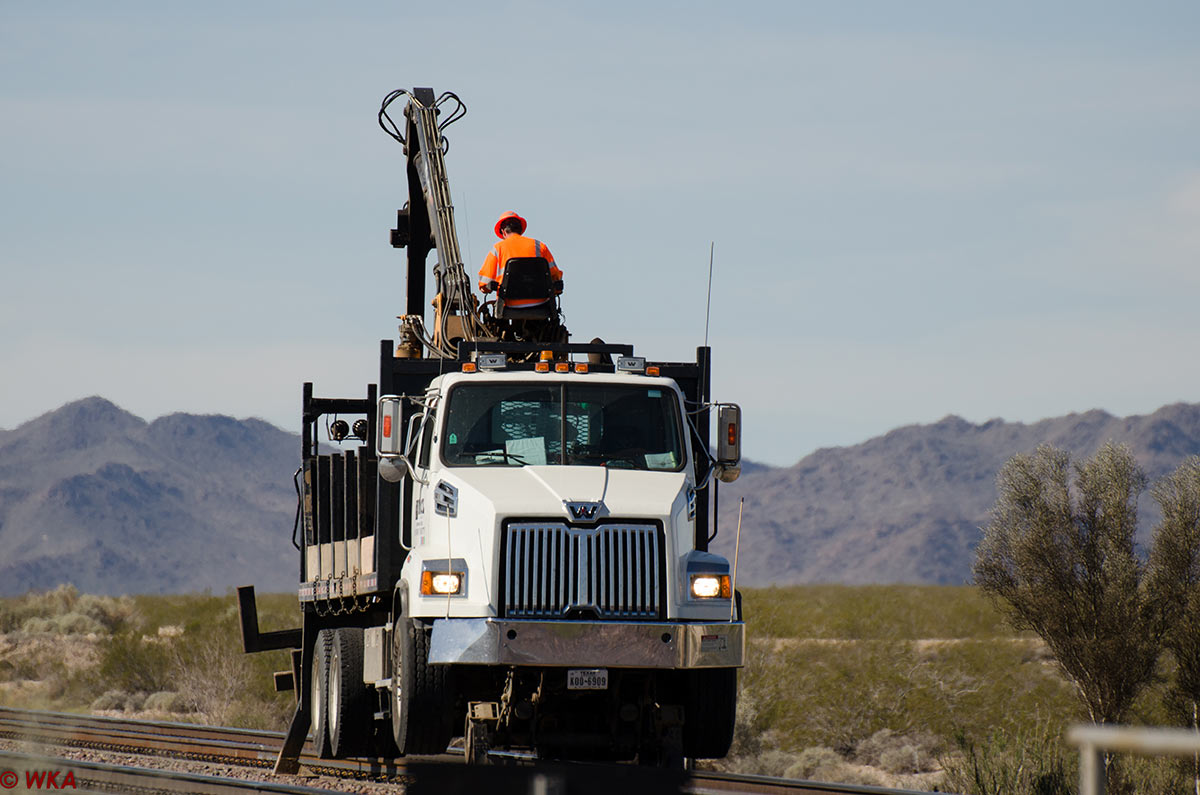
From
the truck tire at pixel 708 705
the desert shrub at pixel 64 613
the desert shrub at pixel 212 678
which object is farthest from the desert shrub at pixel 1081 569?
the desert shrub at pixel 64 613

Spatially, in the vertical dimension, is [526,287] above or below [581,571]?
above

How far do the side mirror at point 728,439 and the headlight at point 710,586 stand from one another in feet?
3.67

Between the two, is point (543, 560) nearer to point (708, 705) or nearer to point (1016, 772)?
point (708, 705)

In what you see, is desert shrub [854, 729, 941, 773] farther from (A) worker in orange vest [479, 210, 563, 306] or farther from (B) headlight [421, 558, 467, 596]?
(B) headlight [421, 558, 467, 596]

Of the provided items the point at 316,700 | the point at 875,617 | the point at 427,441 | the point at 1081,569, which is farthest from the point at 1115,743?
the point at 875,617

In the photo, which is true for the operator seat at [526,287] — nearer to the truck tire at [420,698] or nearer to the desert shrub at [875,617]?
the truck tire at [420,698]

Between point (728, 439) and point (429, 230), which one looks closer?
point (728, 439)

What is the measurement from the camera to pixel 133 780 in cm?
1404

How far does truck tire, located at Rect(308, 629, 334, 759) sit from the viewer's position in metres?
15.2

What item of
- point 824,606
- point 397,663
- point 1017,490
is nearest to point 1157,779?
point 1017,490

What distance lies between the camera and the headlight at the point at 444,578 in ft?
36.9

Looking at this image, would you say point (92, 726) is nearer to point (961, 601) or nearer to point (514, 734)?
point (514, 734)

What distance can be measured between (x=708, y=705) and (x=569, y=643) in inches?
56.2

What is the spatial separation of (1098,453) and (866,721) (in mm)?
6509
